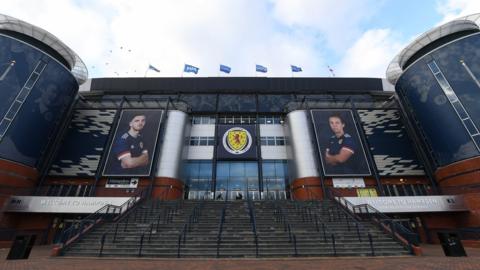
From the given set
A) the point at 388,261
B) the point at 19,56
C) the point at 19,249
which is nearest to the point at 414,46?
the point at 388,261

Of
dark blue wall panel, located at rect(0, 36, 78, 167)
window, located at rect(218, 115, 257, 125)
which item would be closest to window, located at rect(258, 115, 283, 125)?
window, located at rect(218, 115, 257, 125)

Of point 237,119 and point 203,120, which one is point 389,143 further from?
point 203,120

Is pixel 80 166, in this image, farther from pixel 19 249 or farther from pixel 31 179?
pixel 19 249

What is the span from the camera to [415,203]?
22.4 meters

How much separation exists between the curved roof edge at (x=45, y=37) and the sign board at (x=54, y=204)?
1993 cm

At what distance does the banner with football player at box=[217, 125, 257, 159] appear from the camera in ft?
107

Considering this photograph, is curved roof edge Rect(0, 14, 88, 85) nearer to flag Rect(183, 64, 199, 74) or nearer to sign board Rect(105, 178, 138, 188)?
flag Rect(183, 64, 199, 74)

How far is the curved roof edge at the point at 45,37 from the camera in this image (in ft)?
87.4

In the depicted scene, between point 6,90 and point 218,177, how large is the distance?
25.3 m

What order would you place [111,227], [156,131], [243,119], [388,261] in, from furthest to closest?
1. [243,119]
2. [156,131]
3. [111,227]
4. [388,261]

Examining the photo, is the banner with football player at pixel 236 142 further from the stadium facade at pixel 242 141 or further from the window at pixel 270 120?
the window at pixel 270 120

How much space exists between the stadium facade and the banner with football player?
0.50 ft

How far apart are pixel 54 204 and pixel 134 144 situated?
33.7 feet

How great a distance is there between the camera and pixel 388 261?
1062 centimetres
